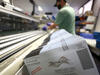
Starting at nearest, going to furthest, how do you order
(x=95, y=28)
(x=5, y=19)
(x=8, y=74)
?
(x=8, y=74), (x=5, y=19), (x=95, y=28)

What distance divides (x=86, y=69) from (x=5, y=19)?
1784mm

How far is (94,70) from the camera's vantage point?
0.40 m

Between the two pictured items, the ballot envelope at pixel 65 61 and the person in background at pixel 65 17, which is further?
the person in background at pixel 65 17

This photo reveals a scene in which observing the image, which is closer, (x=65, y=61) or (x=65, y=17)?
(x=65, y=61)

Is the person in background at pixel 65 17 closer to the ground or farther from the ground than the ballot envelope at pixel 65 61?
farther from the ground

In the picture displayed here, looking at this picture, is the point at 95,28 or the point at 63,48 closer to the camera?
the point at 63,48

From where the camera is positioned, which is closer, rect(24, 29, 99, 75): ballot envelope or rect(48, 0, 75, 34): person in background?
rect(24, 29, 99, 75): ballot envelope

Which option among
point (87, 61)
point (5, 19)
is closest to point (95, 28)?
point (5, 19)

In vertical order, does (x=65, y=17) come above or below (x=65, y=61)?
above

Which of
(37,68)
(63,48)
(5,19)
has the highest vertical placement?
(5,19)

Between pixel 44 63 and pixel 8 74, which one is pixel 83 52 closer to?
pixel 44 63

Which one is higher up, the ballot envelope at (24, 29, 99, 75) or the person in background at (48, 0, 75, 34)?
the person in background at (48, 0, 75, 34)

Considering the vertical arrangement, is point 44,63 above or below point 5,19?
below

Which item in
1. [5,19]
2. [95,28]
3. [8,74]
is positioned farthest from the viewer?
[95,28]
